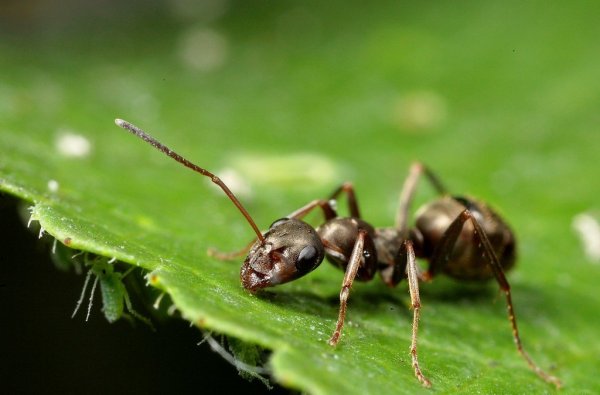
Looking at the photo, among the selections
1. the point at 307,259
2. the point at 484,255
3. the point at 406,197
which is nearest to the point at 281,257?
the point at 307,259

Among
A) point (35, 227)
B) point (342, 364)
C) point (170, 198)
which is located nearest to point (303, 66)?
point (170, 198)

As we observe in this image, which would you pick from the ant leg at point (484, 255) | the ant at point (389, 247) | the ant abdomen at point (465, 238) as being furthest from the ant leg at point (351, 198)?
the ant leg at point (484, 255)

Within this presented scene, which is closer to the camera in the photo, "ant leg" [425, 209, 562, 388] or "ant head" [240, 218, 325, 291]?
"ant head" [240, 218, 325, 291]

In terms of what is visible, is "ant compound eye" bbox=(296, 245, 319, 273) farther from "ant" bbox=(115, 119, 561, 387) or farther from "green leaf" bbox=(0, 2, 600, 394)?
"green leaf" bbox=(0, 2, 600, 394)

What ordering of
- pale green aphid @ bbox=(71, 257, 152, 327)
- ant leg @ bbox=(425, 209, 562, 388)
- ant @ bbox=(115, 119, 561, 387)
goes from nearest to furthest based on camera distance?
pale green aphid @ bbox=(71, 257, 152, 327) < ant @ bbox=(115, 119, 561, 387) < ant leg @ bbox=(425, 209, 562, 388)

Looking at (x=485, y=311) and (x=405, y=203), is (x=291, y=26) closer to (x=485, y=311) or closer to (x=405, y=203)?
(x=405, y=203)

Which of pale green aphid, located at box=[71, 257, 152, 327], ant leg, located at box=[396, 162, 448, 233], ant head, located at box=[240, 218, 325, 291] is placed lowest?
pale green aphid, located at box=[71, 257, 152, 327]

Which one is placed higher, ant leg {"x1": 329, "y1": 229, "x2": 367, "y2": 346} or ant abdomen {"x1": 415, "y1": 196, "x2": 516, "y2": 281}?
ant abdomen {"x1": 415, "y1": 196, "x2": 516, "y2": 281}

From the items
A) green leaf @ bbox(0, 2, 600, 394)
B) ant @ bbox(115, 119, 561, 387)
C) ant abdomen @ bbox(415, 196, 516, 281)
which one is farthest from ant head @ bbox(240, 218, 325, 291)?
ant abdomen @ bbox(415, 196, 516, 281)
